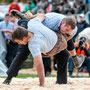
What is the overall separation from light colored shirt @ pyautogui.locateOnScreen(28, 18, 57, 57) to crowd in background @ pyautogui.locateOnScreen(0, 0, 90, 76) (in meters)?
4.04

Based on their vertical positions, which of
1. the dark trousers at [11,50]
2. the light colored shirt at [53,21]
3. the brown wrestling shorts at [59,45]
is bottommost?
the dark trousers at [11,50]

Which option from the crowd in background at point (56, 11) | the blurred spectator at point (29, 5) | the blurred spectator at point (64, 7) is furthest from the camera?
the blurred spectator at point (29, 5)

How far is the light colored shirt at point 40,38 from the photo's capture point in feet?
20.2

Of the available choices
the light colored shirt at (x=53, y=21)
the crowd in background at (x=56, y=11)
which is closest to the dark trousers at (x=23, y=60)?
the light colored shirt at (x=53, y=21)

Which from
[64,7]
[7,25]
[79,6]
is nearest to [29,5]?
[64,7]

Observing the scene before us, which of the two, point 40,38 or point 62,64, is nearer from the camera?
point 40,38

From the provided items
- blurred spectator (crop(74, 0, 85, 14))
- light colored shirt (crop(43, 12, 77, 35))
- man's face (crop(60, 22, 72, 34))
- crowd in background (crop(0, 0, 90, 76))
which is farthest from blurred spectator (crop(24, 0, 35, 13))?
man's face (crop(60, 22, 72, 34))

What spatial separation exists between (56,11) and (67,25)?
Result: 9.01 meters

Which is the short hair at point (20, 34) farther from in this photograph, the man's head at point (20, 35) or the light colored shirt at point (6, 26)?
the light colored shirt at point (6, 26)

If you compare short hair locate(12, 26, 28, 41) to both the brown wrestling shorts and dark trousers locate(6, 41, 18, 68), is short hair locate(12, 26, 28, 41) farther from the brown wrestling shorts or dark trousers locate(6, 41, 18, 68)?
dark trousers locate(6, 41, 18, 68)

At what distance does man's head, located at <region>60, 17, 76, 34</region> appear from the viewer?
6.39 m

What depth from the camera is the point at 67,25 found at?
6.41 meters

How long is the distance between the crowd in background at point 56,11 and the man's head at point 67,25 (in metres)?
4.03

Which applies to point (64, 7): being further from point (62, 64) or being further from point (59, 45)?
point (59, 45)
